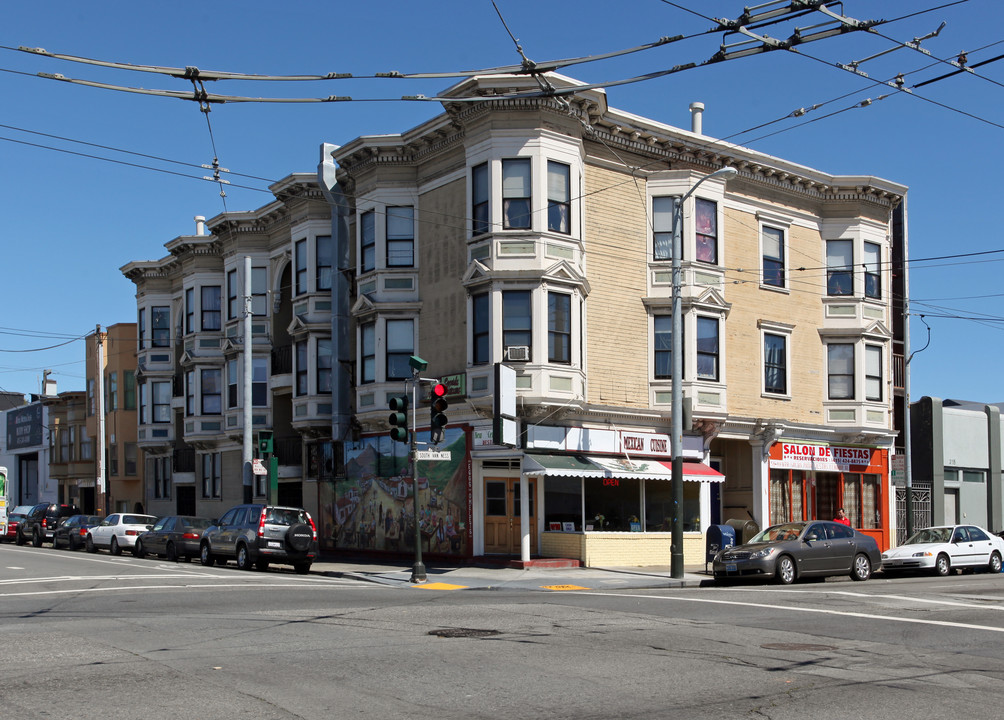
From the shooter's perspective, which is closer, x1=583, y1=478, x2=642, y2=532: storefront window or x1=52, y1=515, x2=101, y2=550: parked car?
x1=583, y1=478, x2=642, y2=532: storefront window

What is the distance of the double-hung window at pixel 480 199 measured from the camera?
1083 inches

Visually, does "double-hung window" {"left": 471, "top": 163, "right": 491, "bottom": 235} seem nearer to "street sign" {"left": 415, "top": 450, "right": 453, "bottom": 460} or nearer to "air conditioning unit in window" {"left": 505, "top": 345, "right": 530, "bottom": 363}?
"air conditioning unit in window" {"left": 505, "top": 345, "right": 530, "bottom": 363}

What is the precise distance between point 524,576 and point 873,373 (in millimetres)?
15927

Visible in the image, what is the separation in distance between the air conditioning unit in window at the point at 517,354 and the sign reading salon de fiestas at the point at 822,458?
33.6 feet

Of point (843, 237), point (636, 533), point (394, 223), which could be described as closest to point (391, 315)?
point (394, 223)

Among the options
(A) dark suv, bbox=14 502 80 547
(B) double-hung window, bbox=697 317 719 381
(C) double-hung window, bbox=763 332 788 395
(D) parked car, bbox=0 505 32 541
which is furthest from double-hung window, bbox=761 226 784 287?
(D) parked car, bbox=0 505 32 541

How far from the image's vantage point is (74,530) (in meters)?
39.0

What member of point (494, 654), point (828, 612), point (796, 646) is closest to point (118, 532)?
point (828, 612)

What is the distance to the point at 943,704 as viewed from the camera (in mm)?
9250

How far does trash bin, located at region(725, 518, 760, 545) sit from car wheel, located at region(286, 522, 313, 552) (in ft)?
41.2

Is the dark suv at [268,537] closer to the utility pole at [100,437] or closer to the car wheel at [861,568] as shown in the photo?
the car wheel at [861,568]

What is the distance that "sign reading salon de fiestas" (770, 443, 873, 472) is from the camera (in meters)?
33.0

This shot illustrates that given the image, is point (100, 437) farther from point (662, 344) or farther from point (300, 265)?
point (662, 344)

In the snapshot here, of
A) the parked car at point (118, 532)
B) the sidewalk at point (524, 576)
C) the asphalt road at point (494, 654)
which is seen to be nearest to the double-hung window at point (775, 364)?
the sidewalk at point (524, 576)
